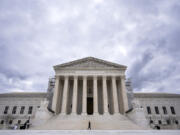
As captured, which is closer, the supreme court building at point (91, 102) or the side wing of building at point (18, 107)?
the supreme court building at point (91, 102)

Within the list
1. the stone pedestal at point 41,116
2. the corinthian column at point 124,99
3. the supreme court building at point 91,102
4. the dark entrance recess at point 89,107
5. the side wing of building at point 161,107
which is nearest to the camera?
the stone pedestal at point 41,116

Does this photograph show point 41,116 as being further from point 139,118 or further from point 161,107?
point 161,107

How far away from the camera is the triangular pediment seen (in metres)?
32.1

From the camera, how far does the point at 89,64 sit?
3244cm

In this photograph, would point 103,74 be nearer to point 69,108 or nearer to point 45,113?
point 69,108

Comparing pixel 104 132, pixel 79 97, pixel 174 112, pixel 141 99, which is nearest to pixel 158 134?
pixel 104 132

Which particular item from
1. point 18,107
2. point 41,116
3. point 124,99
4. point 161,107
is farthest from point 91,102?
point 18,107

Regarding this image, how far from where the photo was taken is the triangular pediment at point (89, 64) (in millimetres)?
32062

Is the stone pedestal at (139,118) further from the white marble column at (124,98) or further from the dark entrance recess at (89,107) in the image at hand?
the dark entrance recess at (89,107)

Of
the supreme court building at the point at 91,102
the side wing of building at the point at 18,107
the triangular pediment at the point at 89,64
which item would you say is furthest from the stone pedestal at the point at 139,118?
the side wing of building at the point at 18,107

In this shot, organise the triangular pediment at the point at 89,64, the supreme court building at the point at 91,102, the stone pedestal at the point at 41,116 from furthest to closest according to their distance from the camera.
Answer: the triangular pediment at the point at 89,64
the supreme court building at the point at 91,102
the stone pedestal at the point at 41,116

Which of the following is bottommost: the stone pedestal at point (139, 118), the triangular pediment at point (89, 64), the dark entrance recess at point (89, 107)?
the stone pedestal at point (139, 118)

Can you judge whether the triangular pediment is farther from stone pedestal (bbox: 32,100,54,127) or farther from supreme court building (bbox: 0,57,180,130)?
stone pedestal (bbox: 32,100,54,127)

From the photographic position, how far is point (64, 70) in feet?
105
